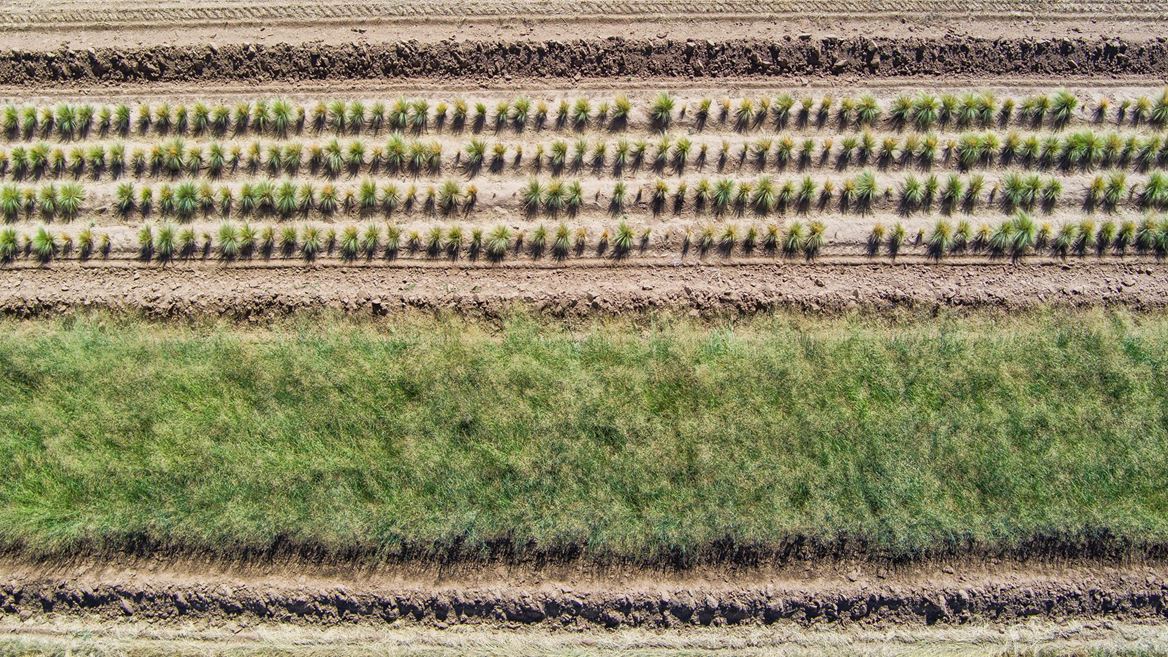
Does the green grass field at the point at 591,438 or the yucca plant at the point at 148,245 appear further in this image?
the yucca plant at the point at 148,245

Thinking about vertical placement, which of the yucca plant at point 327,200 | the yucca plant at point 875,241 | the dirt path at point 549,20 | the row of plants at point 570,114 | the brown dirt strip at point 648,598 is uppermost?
the dirt path at point 549,20

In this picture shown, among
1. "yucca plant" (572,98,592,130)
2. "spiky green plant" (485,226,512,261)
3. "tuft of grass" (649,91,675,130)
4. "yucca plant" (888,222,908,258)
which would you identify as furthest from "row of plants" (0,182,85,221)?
"yucca plant" (888,222,908,258)

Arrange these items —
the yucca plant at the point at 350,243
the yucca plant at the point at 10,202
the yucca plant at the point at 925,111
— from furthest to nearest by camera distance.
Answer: the yucca plant at the point at 925,111, the yucca plant at the point at 10,202, the yucca plant at the point at 350,243

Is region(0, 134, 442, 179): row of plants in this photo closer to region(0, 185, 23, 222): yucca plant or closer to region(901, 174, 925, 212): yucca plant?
region(0, 185, 23, 222): yucca plant

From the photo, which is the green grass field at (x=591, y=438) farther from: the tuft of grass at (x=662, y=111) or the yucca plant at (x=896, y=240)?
the tuft of grass at (x=662, y=111)

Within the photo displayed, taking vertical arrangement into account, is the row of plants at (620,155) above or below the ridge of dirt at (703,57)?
below

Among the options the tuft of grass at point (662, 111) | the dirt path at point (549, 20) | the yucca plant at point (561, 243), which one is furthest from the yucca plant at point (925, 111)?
the yucca plant at point (561, 243)

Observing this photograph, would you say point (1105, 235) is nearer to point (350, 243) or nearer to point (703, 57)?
point (703, 57)

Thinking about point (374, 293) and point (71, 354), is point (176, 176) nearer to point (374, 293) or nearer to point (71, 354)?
point (71, 354)
